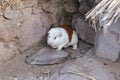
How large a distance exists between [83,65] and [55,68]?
298mm

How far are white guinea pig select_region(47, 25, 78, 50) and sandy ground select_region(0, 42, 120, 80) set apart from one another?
0.25 m

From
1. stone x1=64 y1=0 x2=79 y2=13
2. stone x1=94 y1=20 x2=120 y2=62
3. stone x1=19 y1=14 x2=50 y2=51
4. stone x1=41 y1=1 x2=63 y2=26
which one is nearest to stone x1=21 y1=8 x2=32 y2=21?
stone x1=19 y1=14 x2=50 y2=51

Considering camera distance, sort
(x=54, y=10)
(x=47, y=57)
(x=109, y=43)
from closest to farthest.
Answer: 1. (x=109, y=43)
2. (x=47, y=57)
3. (x=54, y=10)

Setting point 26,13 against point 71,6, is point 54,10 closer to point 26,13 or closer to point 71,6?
point 71,6

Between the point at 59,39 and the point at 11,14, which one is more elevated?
the point at 11,14

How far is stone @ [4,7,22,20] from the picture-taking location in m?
3.17

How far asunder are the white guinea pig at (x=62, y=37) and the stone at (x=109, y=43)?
0.37m

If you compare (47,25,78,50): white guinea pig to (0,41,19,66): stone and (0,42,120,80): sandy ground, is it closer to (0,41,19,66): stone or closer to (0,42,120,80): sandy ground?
(0,42,120,80): sandy ground

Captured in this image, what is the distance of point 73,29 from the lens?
377 centimetres

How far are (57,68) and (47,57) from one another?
0.17 metres

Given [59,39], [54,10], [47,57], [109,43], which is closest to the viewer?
[109,43]

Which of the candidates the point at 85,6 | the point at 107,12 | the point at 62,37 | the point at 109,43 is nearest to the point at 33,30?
the point at 62,37

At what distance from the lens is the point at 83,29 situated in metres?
3.69

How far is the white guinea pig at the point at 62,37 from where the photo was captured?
11.0 ft
